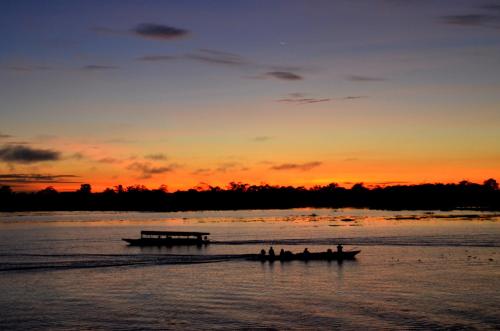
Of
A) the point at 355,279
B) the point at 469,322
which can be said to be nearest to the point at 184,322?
the point at 469,322

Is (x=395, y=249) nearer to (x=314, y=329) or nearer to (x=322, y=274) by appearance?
(x=322, y=274)

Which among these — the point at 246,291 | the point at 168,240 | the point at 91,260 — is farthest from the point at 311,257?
the point at 168,240

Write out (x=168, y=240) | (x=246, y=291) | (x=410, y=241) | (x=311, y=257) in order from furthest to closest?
(x=410, y=241) → (x=168, y=240) → (x=311, y=257) → (x=246, y=291)

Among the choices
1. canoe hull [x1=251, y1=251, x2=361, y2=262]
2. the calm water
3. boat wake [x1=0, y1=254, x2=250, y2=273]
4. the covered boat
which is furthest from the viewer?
the covered boat

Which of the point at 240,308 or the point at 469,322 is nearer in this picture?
the point at 469,322

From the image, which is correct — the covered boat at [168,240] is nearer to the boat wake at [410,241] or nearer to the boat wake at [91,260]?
the boat wake at [410,241]

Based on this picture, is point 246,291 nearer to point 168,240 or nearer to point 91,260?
point 91,260

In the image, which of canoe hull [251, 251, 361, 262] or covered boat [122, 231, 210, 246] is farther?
covered boat [122, 231, 210, 246]

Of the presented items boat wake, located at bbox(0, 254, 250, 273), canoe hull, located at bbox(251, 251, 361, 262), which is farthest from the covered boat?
canoe hull, located at bbox(251, 251, 361, 262)

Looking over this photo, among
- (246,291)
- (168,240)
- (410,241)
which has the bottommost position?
(246,291)

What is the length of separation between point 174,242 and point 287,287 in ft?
193

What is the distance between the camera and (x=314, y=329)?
41.2m

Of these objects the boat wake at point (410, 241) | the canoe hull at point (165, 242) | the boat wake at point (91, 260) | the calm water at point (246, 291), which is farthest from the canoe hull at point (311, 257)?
the canoe hull at point (165, 242)

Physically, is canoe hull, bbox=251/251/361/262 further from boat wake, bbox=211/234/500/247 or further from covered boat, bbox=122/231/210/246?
covered boat, bbox=122/231/210/246
